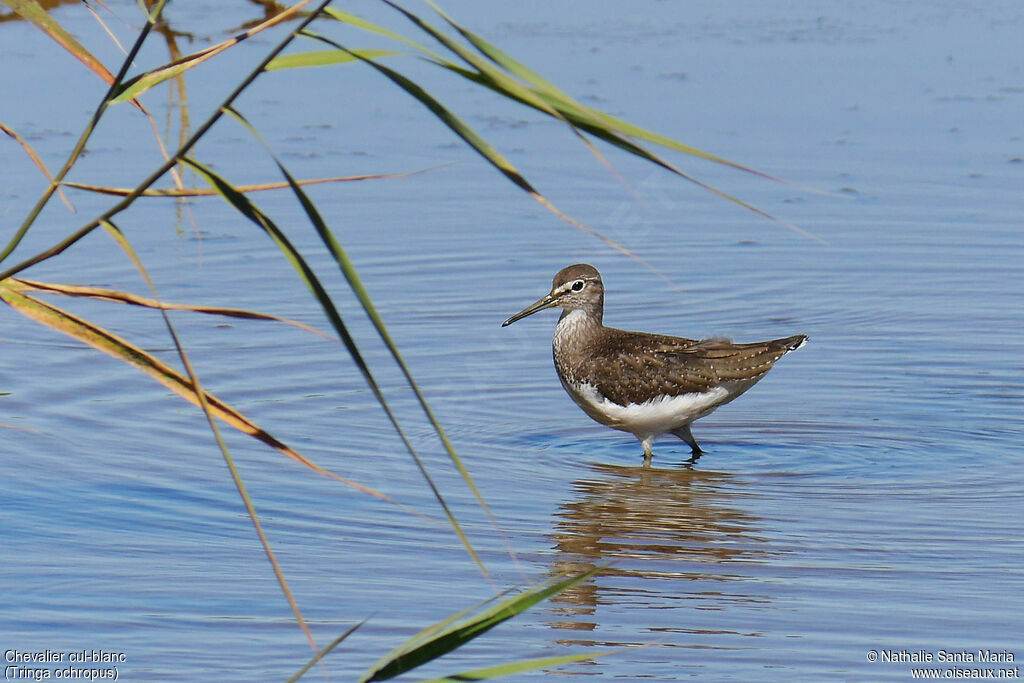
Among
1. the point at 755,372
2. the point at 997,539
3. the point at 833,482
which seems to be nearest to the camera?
the point at 997,539

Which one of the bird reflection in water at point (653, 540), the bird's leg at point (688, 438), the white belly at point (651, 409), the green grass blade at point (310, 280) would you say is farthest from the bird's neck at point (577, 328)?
the green grass blade at point (310, 280)

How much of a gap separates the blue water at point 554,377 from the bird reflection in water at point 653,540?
2 cm

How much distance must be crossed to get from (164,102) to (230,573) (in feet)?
29.0

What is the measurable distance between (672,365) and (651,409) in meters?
0.33

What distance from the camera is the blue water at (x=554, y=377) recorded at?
16.4 ft

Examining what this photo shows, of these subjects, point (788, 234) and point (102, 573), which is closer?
point (102, 573)

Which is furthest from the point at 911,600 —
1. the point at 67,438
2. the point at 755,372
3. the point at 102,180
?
the point at 102,180

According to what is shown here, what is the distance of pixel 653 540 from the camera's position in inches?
233

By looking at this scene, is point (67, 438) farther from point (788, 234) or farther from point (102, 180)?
point (788, 234)

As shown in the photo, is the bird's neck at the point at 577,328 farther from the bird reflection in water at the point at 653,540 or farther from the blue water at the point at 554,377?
the bird reflection in water at the point at 653,540

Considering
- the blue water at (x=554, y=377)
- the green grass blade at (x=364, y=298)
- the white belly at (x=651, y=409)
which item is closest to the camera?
the green grass blade at (x=364, y=298)

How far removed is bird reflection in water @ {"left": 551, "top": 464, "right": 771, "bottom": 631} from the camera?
5191mm

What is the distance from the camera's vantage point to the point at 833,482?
21.7 feet

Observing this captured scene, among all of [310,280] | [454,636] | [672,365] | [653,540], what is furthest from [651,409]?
[310,280]
